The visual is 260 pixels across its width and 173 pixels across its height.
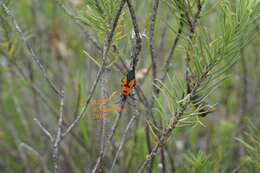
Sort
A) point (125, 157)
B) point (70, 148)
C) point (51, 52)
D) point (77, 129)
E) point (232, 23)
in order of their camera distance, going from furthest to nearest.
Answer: point (51, 52) < point (77, 129) < point (70, 148) < point (125, 157) < point (232, 23)

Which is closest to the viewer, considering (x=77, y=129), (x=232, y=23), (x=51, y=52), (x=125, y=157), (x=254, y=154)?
(x=232, y=23)

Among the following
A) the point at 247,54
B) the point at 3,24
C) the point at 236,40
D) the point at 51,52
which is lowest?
the point at 236,40

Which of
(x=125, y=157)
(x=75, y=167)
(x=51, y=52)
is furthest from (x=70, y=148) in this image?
(x=51, y=52)

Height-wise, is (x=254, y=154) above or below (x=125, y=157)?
below

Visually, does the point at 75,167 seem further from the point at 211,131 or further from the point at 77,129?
the point at 211,131

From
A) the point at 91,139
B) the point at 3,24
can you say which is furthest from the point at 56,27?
the point at 3,24

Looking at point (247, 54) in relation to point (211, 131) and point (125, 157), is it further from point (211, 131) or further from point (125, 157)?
point (125, 157)

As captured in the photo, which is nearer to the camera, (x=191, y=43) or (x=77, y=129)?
(x=191, y=43)

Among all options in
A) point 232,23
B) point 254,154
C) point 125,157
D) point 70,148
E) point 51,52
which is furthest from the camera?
point 51,52

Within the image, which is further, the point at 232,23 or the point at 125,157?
the point at 125,157
